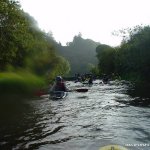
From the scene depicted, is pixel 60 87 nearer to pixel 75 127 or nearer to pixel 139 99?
pixel 139 99

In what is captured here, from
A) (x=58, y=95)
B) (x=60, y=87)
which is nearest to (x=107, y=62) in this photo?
(x=60, y=87)

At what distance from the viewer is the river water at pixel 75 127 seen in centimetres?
1361

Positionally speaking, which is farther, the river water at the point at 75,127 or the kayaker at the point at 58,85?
the kayaker at the point at 58,85

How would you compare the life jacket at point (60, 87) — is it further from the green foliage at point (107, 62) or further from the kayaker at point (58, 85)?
the green foliage at point (107, 62)

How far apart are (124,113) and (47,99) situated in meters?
10.9

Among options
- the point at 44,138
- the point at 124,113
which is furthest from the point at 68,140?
the point at 124,113

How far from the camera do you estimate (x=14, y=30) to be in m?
39.8

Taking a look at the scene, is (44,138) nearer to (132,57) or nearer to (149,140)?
(149,140)

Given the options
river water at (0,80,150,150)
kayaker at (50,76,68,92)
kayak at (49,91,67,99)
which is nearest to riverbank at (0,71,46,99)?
kayaker at (50,76,68,92)

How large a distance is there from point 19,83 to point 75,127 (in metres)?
18.8

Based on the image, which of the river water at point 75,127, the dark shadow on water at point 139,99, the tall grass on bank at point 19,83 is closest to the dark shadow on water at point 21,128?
the river water at point 75,127

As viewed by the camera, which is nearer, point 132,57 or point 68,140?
point 68,140

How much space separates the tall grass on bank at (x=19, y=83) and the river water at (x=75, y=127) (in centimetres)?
931

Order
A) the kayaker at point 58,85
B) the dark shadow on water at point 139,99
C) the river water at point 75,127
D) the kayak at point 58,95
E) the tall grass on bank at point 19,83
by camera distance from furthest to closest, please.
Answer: the tall grass on bank at point 19,83
the kayaker at point 58,85
the kayak at point 58,95
the dark shadow on water at point 139,99
the river water at point 75,127
